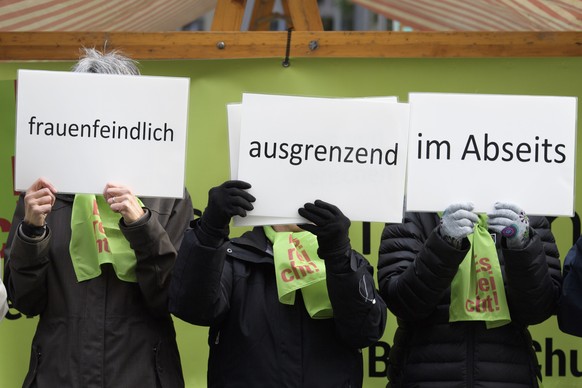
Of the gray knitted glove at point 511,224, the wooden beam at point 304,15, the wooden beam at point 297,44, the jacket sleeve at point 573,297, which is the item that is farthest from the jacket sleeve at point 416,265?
the wooden beam at point 304,15

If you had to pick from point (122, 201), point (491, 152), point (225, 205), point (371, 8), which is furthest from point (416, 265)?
point (371, 8)

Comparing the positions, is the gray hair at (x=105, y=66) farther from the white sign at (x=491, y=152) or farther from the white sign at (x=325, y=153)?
the white sign at (x=491, y=152)

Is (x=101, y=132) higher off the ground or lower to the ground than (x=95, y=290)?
higher

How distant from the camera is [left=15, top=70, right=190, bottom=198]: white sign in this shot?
3.54m

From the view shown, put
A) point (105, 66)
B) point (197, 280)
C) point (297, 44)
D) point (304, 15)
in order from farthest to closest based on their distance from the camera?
point (304, 15)
point (297, 44)
point (105, 66)
point (197, 280)

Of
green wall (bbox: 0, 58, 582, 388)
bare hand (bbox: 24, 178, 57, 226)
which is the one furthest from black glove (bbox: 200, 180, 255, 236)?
green wall (bbox: 0, 58, 582, 388)

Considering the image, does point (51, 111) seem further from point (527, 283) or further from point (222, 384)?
point (527, 283)

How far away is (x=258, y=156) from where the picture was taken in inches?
135

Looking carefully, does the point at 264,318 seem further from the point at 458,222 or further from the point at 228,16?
the point at 228,16

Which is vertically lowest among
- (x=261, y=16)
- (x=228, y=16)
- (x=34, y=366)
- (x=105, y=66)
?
(x=34, y=366)

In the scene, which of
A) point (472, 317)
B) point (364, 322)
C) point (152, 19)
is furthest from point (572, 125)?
point (152, 19)

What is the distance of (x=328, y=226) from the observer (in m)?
3.34

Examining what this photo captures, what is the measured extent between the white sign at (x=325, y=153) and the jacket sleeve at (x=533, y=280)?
0.42 meters

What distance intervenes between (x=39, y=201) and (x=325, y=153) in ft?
3.08
